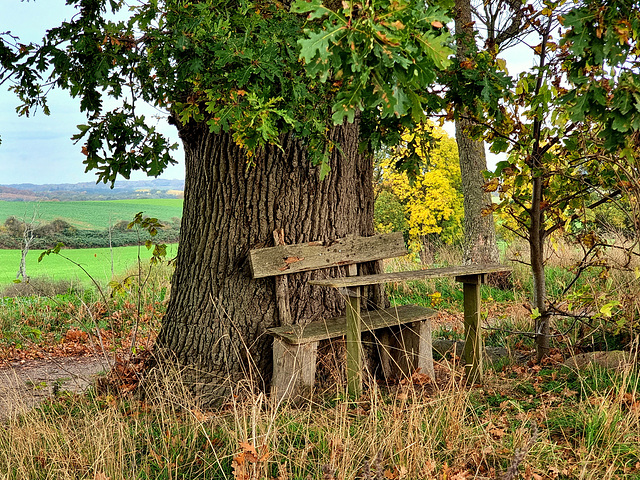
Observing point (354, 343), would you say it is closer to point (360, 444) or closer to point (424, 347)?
point (424, 347)

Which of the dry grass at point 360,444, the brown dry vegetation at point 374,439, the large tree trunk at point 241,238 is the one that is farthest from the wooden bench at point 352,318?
the dry grass at point 360,444

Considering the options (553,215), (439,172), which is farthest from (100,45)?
(439,172)

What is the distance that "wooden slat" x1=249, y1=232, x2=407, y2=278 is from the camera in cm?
432

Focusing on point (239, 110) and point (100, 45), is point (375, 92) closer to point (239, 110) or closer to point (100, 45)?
point (239, 110)

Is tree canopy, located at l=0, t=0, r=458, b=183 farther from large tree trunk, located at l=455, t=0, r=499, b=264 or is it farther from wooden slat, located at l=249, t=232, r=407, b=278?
large tree trunk, located at l=455, t=0, r=499, b=264

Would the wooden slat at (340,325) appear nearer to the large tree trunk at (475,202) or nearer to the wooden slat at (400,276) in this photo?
the wooden slat at (400,276)

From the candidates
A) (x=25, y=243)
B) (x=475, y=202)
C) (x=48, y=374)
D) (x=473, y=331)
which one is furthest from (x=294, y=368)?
(x=25, y=243)

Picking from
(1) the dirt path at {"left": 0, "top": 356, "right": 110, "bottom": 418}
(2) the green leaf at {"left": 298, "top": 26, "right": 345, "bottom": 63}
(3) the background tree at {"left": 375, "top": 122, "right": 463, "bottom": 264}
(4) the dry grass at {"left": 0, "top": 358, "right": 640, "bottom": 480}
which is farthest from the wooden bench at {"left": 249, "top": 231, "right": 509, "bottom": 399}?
(3) the background tree at {"left": 375, "top": 122, "right": 463, "bottom": 264}

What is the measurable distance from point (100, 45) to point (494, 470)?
12.1 ft

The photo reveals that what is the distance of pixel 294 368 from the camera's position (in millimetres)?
4133

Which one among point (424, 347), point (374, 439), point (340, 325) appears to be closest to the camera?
point (374, 439)

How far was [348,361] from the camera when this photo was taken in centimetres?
419

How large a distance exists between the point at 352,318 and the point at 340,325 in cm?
36

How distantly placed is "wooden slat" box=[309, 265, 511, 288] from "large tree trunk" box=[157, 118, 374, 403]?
469 mm
